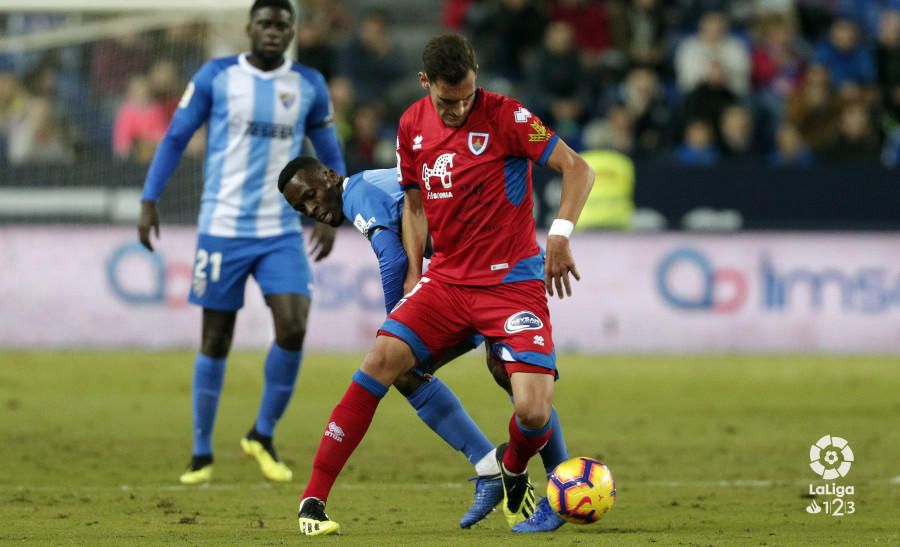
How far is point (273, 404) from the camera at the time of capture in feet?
28.9

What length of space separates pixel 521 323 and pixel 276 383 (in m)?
2.56

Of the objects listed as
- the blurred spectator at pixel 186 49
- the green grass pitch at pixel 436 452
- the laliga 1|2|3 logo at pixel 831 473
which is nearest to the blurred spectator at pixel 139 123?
the blurred spectator at pixel 186 49

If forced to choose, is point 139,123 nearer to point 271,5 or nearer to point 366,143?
point 366,143

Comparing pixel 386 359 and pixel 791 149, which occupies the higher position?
pixel 791 149

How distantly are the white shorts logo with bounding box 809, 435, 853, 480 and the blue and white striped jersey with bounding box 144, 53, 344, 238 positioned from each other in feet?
10.5

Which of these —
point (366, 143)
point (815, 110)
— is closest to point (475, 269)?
point (366, 143)

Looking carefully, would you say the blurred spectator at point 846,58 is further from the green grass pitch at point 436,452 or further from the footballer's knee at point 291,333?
the footballer's knee at point 291,333

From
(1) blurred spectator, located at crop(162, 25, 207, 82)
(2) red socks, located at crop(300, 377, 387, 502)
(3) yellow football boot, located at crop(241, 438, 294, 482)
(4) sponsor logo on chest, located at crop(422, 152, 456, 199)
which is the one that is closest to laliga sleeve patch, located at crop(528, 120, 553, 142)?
(4) sponsor logo on chest, located at crop(422, 152, 456, 199)

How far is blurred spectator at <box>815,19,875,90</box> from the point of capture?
18.5 meters

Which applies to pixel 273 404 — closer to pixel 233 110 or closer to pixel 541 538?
pixel 233 110

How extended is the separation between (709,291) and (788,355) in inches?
39.3

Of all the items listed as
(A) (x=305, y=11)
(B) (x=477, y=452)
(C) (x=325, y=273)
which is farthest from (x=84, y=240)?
(B) (x=477, y=452)

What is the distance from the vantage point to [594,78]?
59.4 ft

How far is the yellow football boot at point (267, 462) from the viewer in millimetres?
8477
